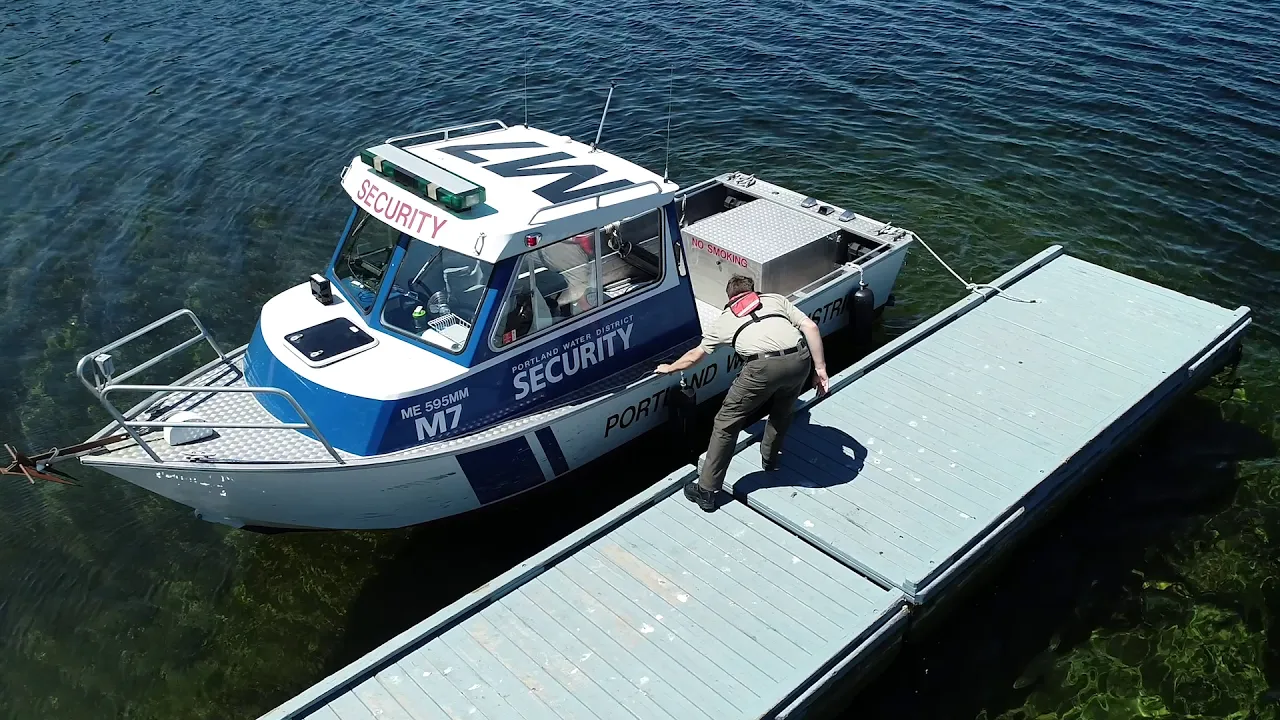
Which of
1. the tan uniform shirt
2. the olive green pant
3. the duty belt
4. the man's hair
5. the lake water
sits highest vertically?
the man's hair

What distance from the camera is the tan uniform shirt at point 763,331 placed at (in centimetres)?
732

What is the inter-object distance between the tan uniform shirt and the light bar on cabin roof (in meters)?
2.53

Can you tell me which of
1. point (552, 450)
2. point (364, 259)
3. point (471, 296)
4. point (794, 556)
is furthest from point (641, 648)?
point (364, 259)

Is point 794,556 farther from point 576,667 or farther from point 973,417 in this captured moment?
point 973,417

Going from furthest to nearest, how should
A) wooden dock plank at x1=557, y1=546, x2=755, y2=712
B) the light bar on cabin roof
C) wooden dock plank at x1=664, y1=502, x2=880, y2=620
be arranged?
1. the light bar on cabin roof
2. wooden dock plank at x1=664, y1=502, x2=880, y2=620
3. wooden dock plank at x1=557, y1=546, x2=755, y2=712

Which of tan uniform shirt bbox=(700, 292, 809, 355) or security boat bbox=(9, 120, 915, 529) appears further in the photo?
security boat bbox=(9, 120, 915, 529)

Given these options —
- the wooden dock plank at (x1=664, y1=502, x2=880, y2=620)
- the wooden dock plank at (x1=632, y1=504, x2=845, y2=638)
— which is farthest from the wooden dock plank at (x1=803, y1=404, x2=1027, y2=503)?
the wooden dock plank at (x1=632, y1=504, x2=845, y2=638)

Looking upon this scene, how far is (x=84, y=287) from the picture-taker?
1376cm

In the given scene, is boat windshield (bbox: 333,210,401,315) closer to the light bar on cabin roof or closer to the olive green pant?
the light bar on cabin roof

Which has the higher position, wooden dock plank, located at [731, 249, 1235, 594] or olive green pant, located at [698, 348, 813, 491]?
olive green pant, located at [698, 348, 813, 491]

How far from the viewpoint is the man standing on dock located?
24.0ft

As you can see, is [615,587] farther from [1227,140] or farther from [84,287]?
[1227,140]

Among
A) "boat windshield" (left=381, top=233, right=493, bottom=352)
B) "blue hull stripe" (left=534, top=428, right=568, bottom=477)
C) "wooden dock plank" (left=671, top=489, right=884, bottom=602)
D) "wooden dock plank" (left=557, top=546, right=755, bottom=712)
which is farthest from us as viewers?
"blue hull stripe" (left=534, top=428, right=568, bottom=477)

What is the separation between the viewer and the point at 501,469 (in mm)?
8609
